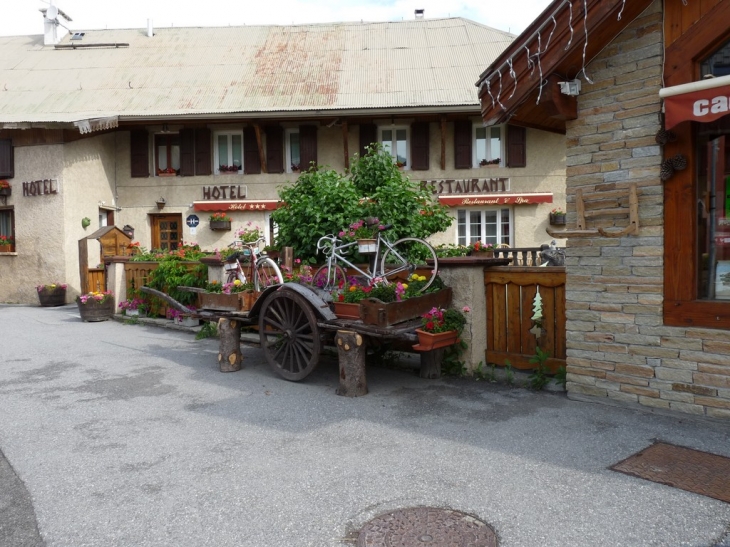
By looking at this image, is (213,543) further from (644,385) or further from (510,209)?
(510,209)

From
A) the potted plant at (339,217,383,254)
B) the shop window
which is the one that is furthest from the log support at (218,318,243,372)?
the shop window

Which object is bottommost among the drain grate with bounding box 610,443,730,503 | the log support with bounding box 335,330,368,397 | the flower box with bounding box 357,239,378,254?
the drain grate with bounding box 610,443,730,503

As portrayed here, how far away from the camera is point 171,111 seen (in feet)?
55.8

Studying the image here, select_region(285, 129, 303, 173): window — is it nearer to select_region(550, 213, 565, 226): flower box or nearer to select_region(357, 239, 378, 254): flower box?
select_region(550, 213, 565, 226): flower box

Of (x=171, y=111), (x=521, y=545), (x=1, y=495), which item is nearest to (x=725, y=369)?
(x=521, y=545)

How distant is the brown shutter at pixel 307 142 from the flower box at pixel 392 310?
40.8 feet

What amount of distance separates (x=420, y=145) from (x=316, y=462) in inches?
567

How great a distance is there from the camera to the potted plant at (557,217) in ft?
55.0

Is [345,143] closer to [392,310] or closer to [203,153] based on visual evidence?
[203,153]

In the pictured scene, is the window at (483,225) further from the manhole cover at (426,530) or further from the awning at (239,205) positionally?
the manhole cover at (426,530)

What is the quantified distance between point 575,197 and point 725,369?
1.91m

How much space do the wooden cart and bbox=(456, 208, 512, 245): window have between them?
1135 cm

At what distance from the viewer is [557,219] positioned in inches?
664

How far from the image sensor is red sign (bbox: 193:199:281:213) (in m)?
17.6
